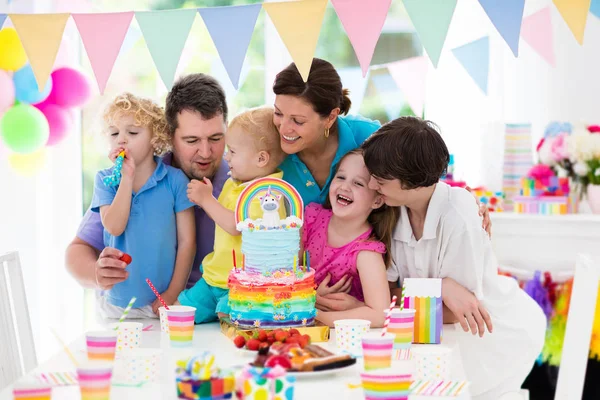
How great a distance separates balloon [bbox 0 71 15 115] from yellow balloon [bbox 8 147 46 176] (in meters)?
0.30

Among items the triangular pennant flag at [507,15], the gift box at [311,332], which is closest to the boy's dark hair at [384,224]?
the gift box at [311,332]

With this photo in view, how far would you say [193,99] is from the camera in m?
2.30

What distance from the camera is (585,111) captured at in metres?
3.80

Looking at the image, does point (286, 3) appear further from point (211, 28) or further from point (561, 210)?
point (561, 210)

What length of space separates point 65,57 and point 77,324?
1.54 meters

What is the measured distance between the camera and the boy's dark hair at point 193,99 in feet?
7.55

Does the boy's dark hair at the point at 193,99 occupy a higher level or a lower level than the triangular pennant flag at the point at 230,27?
lower

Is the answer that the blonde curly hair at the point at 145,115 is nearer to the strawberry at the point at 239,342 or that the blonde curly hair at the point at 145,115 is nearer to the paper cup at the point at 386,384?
the strawberry at the point at 239,342

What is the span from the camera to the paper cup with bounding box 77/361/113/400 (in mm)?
1312

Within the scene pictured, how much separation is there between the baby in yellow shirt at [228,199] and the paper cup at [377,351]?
67 centimetres

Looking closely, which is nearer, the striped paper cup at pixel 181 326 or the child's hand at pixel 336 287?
the striped paper cup at pixel 181 326

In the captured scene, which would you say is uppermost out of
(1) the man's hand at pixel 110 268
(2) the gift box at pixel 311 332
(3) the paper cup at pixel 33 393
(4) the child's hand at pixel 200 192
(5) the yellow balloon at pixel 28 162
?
(5) the yellow balloon at pixel 28 162

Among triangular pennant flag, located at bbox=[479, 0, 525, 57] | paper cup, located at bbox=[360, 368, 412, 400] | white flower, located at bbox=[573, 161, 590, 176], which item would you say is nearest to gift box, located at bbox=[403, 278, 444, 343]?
paper cup, located at bbox=[360, 368, 412, 400]

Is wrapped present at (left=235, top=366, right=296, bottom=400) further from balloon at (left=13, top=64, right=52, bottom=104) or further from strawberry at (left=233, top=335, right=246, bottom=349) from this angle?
balloon at (left=13, top=64, right=52, bottom=104)
